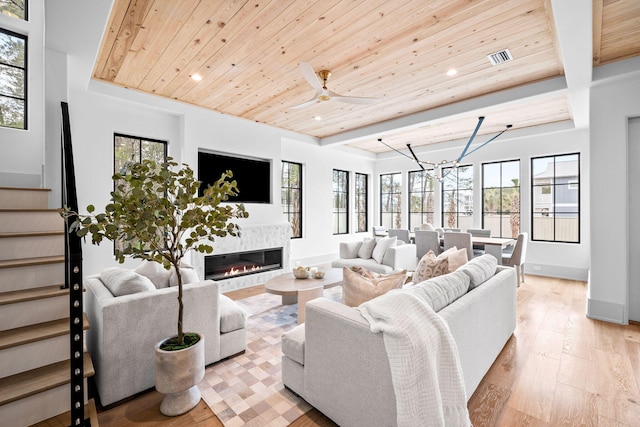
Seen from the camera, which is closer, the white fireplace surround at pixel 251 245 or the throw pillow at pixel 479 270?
the throw pillow at pixel 479 270

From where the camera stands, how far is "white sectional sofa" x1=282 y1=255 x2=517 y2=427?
151 centimetres

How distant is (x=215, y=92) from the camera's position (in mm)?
4059

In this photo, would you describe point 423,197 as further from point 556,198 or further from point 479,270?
point 479,270

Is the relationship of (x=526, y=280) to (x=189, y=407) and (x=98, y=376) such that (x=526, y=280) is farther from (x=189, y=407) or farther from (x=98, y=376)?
(x=98, y=376)

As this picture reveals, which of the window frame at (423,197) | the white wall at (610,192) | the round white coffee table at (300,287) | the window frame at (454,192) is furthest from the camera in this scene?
the window frame at (423,197)

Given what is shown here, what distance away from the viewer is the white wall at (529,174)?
5.37 meters

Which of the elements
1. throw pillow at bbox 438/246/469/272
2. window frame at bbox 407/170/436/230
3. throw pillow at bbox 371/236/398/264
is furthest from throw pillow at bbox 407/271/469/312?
window frame at bbox 407/170/436/230

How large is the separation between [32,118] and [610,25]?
5582 mm

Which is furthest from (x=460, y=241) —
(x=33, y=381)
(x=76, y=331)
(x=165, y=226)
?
(x=33, y=381)

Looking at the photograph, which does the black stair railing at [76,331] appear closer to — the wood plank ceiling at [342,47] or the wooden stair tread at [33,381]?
the wooden stair tread at [33,381]

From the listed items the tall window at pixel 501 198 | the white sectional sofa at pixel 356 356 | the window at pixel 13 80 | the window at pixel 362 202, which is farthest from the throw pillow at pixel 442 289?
the window at pixel 362 202

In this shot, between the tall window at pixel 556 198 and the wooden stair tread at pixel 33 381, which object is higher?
the tall window at pixel 556 198

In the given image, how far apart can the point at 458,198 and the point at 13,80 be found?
7.70 m

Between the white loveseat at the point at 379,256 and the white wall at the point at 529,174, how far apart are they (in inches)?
100.0
